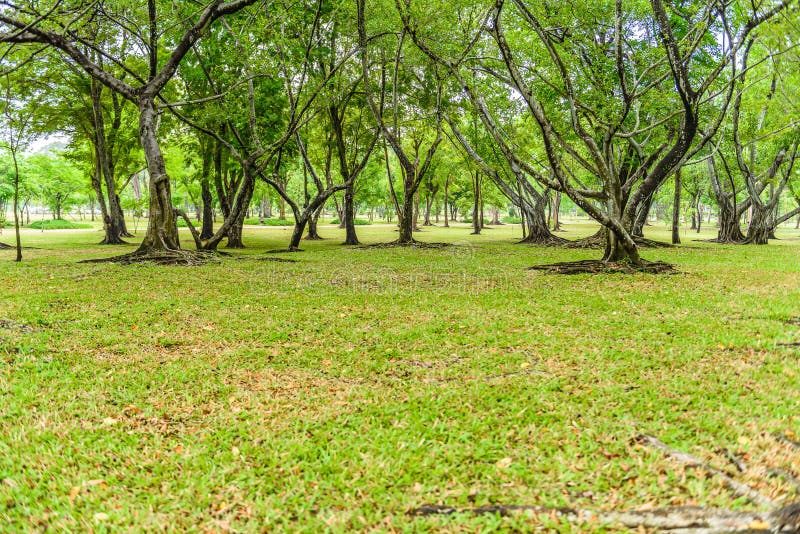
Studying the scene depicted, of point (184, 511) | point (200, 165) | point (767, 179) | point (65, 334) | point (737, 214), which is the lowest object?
point (184, 511)

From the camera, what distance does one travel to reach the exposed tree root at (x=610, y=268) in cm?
1052

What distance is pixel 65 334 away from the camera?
5316mm

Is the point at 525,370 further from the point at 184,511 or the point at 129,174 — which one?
the point at 129,174

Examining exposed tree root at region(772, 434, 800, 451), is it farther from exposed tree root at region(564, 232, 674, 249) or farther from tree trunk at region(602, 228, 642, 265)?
exposed tree root at region(564, 232, 674, 249)

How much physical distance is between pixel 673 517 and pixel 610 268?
9.48 m

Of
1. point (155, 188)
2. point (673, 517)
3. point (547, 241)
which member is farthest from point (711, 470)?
point (547, 241)

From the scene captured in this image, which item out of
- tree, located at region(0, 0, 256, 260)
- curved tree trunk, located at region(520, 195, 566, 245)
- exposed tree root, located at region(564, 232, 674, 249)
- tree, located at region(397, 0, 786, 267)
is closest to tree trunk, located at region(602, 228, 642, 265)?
tree, located at region(397, 0, 786, 267)

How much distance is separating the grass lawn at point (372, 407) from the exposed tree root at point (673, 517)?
70 millimetres

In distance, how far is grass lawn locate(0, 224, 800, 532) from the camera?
2.43 meters

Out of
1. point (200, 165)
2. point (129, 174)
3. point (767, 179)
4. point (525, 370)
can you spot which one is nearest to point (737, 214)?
point (767, 179)

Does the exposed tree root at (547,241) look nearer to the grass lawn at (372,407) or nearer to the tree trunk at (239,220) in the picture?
the grass lawn at (372,407)

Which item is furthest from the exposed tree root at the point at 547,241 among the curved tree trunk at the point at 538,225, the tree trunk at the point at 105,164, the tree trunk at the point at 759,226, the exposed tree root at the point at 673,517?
the tree trunk at the point at 105,164

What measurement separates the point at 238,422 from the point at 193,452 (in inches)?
16.7

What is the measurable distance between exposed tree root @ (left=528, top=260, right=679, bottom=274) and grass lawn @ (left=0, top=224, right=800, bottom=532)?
3.09 meters
